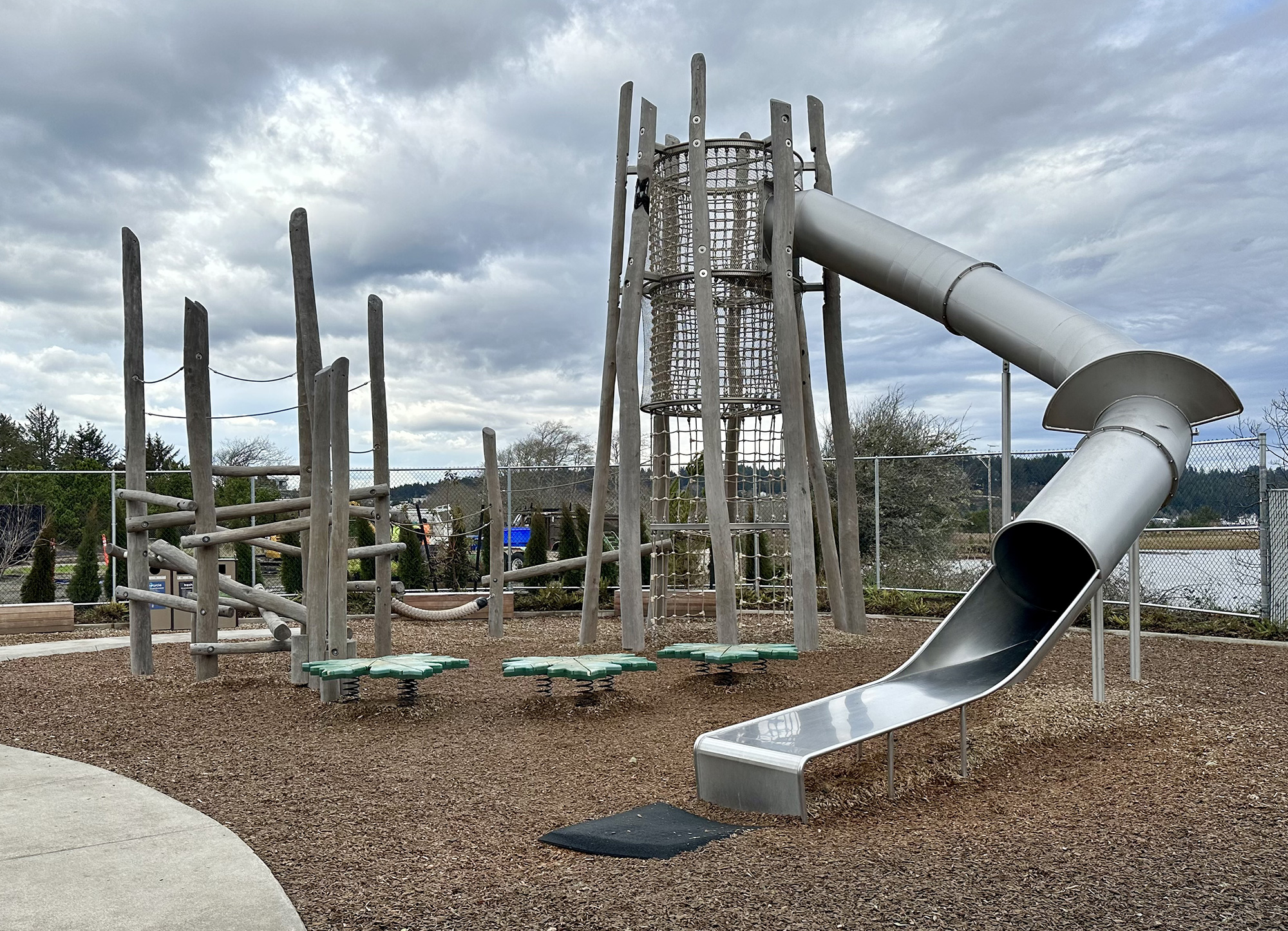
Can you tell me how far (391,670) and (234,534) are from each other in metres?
2.24

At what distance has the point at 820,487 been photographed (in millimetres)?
9812

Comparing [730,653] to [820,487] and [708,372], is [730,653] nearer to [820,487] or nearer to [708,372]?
[708,372]

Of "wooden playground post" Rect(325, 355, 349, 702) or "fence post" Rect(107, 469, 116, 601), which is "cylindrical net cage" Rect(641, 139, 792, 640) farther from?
"fence post" Rect(107, 469, 116, 601)

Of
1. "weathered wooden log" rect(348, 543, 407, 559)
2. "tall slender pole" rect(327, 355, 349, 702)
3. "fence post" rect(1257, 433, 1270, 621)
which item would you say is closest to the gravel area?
"tall slender pole" rect(327, 355, 349, 702)

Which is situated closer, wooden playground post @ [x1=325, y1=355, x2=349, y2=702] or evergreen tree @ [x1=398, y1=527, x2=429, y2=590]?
wooden playground post @ [x1=325, y1=355, x2=349, y2=702]

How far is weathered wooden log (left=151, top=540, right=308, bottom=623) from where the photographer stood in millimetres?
8094

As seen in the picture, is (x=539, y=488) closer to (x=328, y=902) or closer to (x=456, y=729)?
(x=456, y=729)

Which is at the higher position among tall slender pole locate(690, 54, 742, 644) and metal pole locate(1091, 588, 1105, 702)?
tall slender pole locate(690, 54, 742, 644)

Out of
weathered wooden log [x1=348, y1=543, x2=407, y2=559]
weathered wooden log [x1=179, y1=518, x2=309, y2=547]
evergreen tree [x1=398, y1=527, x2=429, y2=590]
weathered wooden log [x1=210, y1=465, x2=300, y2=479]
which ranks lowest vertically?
evergreen tree [x1=398, y1=527, x2=429, y2=590]

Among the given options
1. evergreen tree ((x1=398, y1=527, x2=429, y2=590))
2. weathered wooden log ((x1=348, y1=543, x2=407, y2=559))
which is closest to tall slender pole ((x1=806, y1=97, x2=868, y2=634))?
weathered wooden log ((x1=348, y1=543, x2=407, y2=559))

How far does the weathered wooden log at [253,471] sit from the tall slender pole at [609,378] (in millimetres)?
2606

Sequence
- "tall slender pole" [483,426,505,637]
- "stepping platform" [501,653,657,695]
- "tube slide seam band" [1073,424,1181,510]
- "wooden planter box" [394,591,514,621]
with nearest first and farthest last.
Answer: "tube slide seam band" [1073,424,1181,510], "stepping platform" [501,653,657,695], "tall slender pole" [483,426,505,637], "wooden planter box" [394,591,514,621]

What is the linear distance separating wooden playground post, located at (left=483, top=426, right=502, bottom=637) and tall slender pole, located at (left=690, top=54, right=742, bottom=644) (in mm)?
3426

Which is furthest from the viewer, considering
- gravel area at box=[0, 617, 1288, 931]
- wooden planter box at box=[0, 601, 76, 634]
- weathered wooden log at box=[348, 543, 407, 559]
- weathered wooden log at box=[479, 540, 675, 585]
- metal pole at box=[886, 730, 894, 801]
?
wooden planter box at box=[0, 601, 76, 634]
